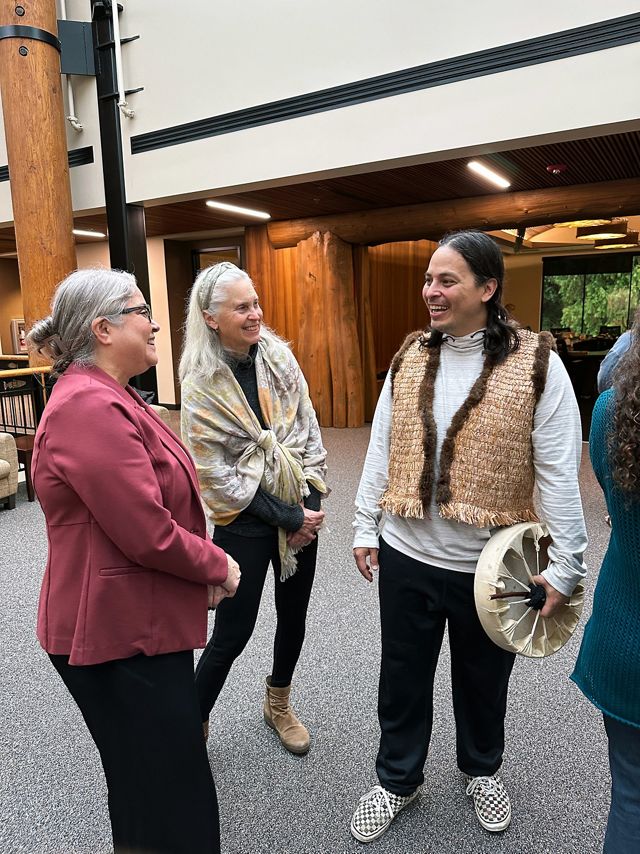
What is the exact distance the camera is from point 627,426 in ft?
3.14

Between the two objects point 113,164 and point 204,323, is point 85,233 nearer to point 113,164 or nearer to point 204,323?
point 113,164

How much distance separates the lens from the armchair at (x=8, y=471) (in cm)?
499

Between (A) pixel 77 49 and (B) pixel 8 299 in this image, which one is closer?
(A) pixel 77 49

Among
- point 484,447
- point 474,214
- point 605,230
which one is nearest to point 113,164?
point 474,214

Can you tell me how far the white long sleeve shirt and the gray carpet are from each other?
2.68 feet

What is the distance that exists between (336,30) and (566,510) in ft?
15.0

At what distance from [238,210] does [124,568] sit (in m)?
7.35

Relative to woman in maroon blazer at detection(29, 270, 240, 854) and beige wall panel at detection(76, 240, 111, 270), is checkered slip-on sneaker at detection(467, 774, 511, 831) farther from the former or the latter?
beige wall panel at detection(76, 240, 111, 270)

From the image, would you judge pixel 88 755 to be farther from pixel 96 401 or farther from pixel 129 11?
pixel 129 11

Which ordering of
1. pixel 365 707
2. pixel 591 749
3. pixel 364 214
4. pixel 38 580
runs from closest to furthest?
pixel 591 749 < pixel 365 707 < pixel 38 580 < pixel 364 214

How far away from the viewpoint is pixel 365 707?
2311 mm

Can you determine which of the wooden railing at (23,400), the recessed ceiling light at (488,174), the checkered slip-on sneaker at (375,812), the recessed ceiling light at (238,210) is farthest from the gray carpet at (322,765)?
the recessed ceiling light at (238,210)

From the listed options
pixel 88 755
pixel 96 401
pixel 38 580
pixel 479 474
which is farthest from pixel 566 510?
pixel 38 580

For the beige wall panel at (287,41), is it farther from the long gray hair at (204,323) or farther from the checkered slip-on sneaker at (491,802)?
the checkered slip-on sneaker at (491,802)
